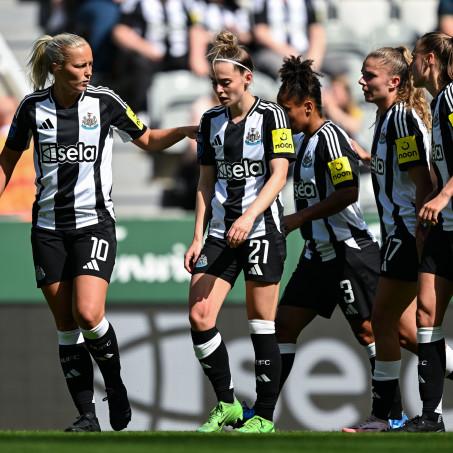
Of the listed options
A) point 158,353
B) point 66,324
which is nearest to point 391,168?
point 66,324

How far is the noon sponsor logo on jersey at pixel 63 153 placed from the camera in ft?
22.3

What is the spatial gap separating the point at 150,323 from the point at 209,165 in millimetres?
2689

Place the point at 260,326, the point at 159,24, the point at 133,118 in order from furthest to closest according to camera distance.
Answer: the point at 159,24, the point at 133,118, the point at 260,326

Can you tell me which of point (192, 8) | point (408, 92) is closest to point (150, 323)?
point (408, 92)

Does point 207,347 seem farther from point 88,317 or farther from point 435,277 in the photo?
point 435,277

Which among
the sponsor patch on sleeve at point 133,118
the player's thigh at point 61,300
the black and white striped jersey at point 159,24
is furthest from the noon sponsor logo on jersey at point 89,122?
the black and white striped jersey at point 159,24

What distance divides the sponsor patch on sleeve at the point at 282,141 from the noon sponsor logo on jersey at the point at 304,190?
64 cm

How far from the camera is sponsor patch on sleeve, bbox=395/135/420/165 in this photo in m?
6.68

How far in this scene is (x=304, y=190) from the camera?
7.33 m

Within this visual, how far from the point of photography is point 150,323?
9320 mm

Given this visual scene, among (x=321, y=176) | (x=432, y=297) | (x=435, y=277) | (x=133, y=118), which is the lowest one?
(x=432, y=297)

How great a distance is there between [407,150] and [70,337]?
7.23ft

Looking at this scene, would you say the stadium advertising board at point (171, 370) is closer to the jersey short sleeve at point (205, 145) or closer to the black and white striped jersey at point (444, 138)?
the jersey short sleeve at point (205, 145)

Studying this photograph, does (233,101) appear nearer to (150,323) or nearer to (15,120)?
(15,120)
